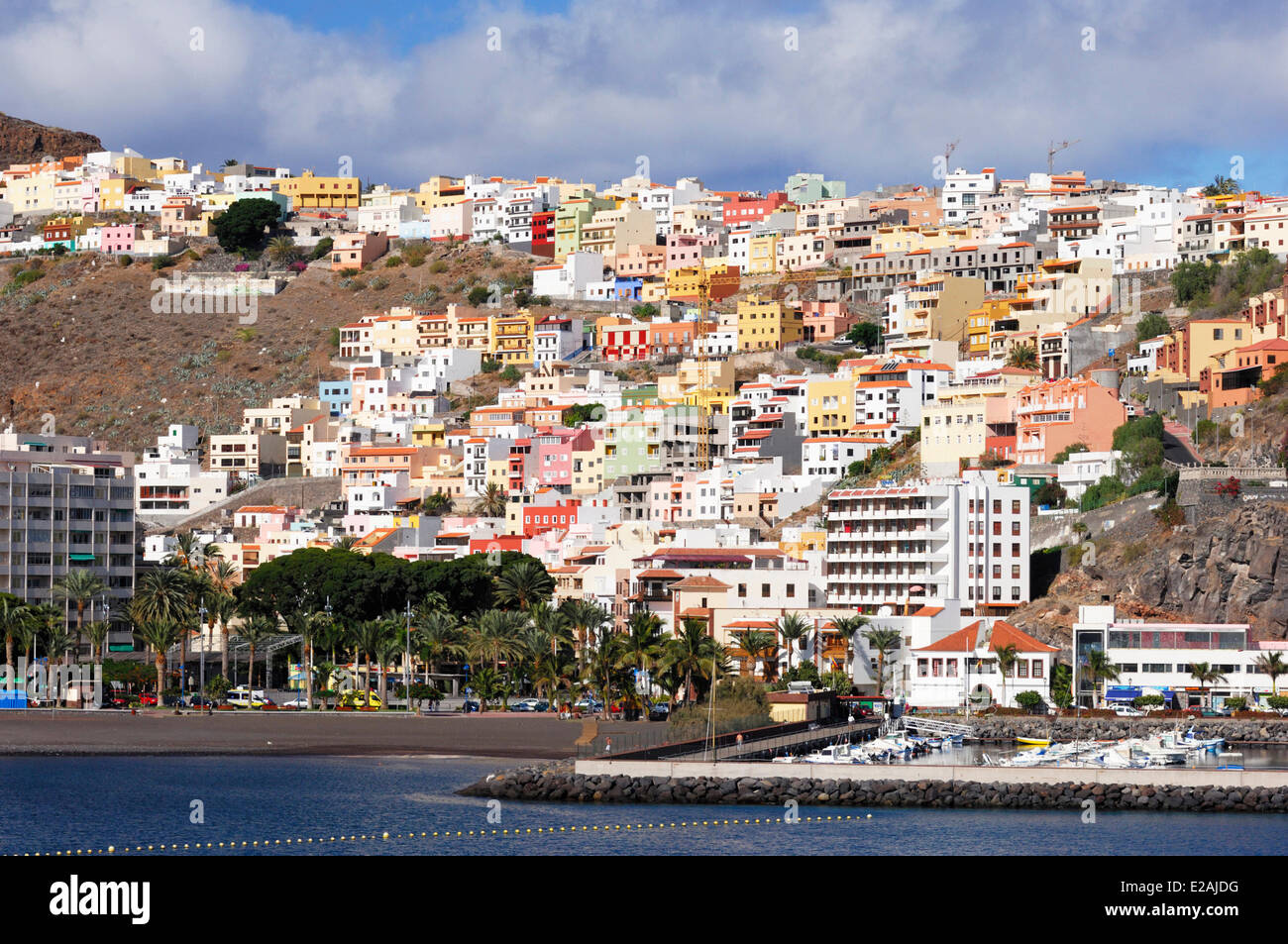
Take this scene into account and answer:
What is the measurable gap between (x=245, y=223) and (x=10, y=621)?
10873 cm

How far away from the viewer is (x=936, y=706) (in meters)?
86.2

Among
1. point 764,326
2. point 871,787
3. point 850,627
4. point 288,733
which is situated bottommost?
point 288,733

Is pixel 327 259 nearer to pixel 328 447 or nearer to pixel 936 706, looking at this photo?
pixel 328 447

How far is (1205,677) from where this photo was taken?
8419 cm

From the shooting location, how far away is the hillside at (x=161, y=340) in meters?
170

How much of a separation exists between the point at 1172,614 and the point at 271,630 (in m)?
41.7

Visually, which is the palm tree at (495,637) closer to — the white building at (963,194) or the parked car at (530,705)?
the parked car at (530,705)

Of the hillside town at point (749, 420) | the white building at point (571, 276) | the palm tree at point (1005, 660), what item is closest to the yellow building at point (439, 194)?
the hillside town at point (749, 420)

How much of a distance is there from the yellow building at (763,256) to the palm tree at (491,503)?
43090 millimetres

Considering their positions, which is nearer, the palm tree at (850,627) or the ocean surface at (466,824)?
the ocean surface at (466,824)

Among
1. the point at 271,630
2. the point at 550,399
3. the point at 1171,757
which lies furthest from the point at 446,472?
the point at 1171,757

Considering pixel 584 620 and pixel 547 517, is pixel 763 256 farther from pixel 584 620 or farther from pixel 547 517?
pixel 584 620

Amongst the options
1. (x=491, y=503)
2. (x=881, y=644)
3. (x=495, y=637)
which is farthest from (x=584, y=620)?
A: (x=491, y=503)

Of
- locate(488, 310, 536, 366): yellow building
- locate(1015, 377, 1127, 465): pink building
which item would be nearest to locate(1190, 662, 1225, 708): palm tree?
locate(1015, 377, 1127, 465): pink building
